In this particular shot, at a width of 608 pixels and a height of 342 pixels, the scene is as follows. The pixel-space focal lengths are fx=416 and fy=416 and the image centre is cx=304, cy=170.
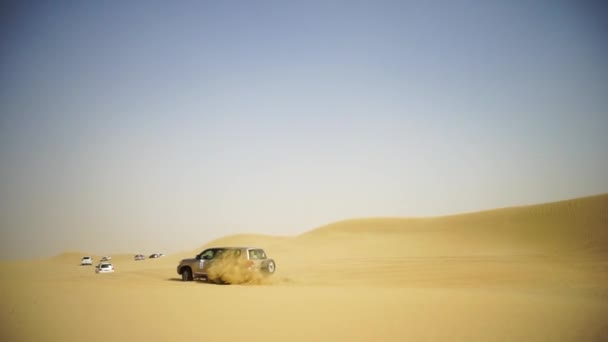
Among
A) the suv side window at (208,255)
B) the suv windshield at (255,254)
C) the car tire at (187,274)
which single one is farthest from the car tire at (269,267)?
the car tire at (187,274)

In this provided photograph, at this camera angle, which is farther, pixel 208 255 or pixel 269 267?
pixel 208 255

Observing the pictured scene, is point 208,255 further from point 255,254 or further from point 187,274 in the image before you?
point 255,254

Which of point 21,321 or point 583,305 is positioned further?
point 583,305

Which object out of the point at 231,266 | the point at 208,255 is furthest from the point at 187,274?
the point at 231,266

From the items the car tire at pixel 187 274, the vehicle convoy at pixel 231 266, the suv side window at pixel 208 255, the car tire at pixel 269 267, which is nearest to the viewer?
the vehicle convoy at pixel 231 266

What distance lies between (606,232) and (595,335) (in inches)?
1545

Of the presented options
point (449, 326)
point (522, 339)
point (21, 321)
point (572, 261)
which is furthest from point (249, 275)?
point (572, 261)

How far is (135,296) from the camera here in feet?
33.7

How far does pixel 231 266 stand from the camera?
16.6m

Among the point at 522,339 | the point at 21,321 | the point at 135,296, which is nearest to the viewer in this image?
the point at 522,339

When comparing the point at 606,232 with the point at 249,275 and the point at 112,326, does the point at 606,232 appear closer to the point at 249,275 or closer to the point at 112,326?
the point at 249,275

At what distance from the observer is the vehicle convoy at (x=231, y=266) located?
1638 cm

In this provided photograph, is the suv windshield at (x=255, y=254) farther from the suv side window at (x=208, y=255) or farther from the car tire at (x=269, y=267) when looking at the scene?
the suv side window at (x=208, y=255)

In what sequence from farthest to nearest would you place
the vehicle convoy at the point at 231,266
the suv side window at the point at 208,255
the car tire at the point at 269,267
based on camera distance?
the suv side window at the point at 208,255, the car tire at the point at 269,267, the vehicle convoy at the point at 231,266
